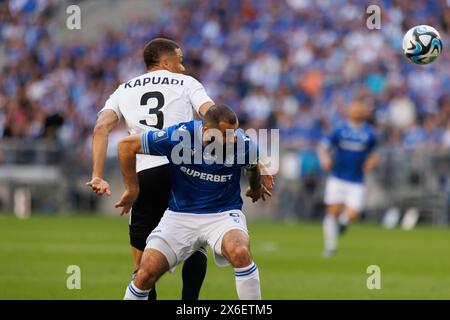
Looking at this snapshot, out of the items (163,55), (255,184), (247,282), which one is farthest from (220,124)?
(163,55)

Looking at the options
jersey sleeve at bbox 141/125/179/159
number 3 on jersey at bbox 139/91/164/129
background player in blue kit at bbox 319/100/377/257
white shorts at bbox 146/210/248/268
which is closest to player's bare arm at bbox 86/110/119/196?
number 3 on jersey at bbox 139/91/164/129

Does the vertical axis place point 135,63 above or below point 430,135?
above

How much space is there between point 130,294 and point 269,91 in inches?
816

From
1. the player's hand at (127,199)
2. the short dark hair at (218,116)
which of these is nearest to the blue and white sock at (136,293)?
the player's hand at (127,199)

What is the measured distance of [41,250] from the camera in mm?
18469

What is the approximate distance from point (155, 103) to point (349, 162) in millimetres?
10343

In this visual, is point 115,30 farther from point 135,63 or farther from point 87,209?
point 87,209

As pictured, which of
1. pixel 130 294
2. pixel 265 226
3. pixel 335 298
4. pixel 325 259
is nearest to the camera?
pixel 130 294

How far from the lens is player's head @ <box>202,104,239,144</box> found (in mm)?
9125

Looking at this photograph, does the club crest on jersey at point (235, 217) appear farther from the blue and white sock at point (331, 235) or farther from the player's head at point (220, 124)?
the blue and white sock at point (331, 235)

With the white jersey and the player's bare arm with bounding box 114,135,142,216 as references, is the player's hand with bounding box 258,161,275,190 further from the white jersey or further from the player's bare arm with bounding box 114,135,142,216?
the player's bare arm with bounding box 114,135,142,216

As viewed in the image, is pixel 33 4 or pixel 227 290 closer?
pixel 227 290

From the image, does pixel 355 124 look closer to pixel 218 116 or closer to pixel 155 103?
pixel 155 103

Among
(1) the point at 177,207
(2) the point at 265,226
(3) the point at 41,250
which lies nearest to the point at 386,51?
(2) the point at 265,226
